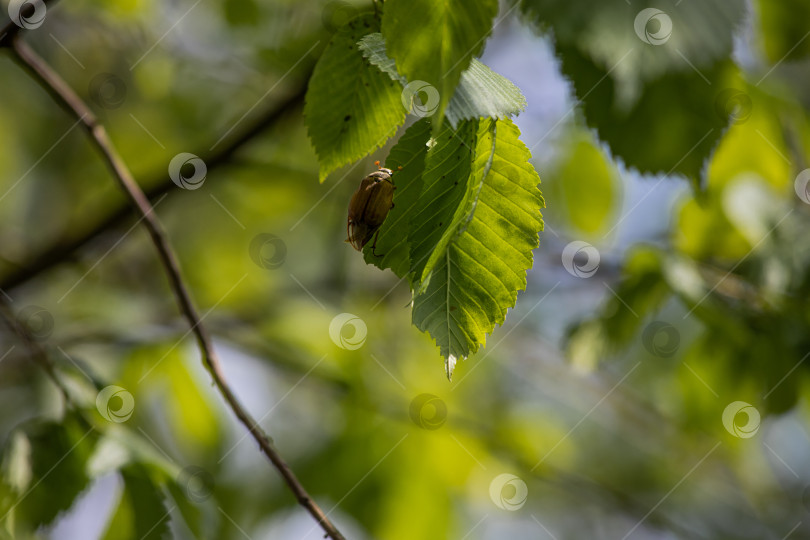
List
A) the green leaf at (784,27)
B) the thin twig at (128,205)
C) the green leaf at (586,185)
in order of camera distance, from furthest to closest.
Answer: the green leaf at (586,185) < the thin twig at (128,205) < the green leaf at (784,27)

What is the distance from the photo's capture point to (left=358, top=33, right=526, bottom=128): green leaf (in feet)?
2.15

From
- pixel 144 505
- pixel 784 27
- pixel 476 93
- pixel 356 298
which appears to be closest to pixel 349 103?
pixel 476 93

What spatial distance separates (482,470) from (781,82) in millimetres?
1703

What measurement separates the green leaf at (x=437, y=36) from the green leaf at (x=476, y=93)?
0.09 ft

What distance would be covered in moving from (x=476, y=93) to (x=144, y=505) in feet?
3.22

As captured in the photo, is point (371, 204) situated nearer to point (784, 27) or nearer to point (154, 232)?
point (154, 232)

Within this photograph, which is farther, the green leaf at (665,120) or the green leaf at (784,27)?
the green leaf at (784,27)

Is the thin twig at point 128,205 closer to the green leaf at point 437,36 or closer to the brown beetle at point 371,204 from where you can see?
the brown beetle at point 371,204

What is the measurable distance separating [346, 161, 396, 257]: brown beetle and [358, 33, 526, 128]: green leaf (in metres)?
0.17

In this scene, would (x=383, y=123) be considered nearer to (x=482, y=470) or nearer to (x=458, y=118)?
(x=458, y=118)

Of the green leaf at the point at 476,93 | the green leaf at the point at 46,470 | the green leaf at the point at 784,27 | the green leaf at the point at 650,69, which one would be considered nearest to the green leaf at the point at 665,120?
the green leaf at the point at 650,69

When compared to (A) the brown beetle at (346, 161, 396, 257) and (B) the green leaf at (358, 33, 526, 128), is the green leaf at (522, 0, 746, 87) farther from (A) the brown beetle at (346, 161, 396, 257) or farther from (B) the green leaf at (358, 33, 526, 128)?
(A) the brown beetle at (346, 161, 396, 257)

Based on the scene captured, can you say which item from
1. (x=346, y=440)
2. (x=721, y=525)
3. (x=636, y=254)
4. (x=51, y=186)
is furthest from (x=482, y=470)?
(x=721, y=525)

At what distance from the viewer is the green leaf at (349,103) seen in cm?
86
